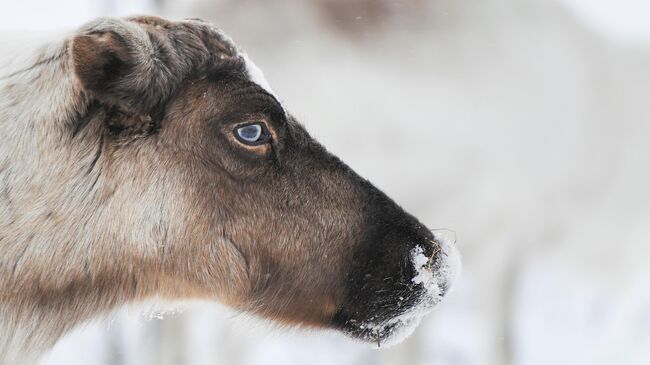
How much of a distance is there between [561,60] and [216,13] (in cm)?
200

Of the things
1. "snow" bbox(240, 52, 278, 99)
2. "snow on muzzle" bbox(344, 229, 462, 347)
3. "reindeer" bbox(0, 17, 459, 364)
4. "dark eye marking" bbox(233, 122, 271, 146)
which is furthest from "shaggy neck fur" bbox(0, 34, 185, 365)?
"snow on muzzle" bbox(344, 229, 462, 347)

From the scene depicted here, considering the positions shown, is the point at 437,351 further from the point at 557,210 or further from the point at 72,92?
the point at 72,92

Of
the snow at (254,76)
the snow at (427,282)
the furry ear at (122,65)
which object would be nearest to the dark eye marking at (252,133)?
the snow at (254,76)

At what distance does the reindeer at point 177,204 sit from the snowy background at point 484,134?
198 centimetres

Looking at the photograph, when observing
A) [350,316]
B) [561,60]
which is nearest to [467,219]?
[561,60]

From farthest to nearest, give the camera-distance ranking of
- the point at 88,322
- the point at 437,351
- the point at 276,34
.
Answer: the point at 437,351 < the point at 276,34 < the point at 88,322

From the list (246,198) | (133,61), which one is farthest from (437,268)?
(133,61)

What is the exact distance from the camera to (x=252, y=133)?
2.69 meters

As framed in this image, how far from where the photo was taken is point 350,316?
2.87 m

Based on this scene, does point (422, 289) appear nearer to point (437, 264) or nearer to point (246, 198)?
point (437, 264)

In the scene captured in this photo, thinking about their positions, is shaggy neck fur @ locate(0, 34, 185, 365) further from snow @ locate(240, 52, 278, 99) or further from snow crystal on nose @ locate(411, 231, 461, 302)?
snow crystal on nose @ locate(411, 231, 461, 302)

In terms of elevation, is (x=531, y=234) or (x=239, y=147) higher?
(x=239, y=147)

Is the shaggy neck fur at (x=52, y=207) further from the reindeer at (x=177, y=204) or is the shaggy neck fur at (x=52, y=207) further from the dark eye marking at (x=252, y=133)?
the dark eye marking at (x=252, y=133)

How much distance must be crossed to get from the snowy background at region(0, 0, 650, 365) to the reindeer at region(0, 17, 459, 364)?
1978 millimetres
